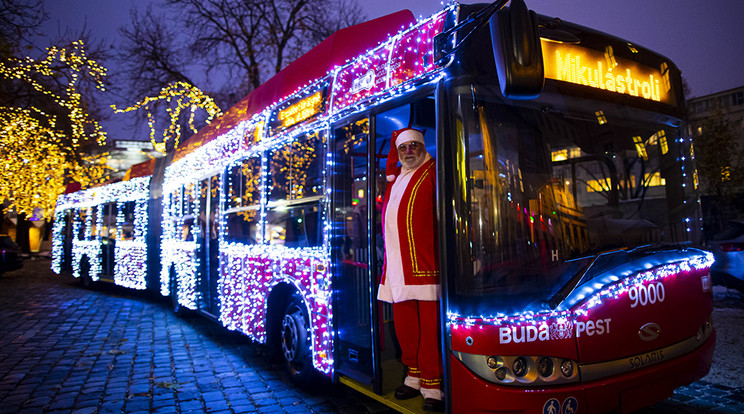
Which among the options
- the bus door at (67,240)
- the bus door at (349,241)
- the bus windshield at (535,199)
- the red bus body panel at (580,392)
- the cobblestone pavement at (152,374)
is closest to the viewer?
the red bus body panel at (580,392)

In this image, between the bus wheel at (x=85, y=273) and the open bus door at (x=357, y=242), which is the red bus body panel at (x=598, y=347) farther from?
the bus wheel at (x=85, y=273)

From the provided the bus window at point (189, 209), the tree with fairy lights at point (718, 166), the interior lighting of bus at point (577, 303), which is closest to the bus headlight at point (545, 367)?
the interior lighting of bus at point (577, 303)

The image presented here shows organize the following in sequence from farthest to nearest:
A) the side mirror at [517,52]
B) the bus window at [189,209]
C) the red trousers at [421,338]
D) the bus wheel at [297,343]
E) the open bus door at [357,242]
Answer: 1. the bus window at [189,209]
2. the bus wheel at [297,343]
3. the open bus door at [357,242]
4. the red trousers at [421,338]
5. the side mirror at [517,52]

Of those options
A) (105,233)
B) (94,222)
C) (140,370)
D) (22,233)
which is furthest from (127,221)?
(22,233)

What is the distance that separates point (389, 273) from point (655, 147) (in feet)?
7.74

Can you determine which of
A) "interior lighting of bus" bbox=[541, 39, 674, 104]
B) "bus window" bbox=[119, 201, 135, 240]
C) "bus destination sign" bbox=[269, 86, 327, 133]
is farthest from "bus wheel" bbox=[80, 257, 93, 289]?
"interior lighting of bus" bbox=[541, 39, 674, 104]

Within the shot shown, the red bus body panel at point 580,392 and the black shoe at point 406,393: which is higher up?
the red bus body panel at point 580,392

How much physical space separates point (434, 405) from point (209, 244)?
4956 millimetres

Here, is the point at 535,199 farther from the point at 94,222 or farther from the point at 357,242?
the point at 94,222

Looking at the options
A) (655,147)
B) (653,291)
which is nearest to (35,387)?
(653,291)

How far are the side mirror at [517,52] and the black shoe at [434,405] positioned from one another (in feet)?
6.73

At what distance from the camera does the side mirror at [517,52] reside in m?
2.55

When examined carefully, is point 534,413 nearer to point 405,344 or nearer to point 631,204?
point 405,344

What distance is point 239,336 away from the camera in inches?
299
